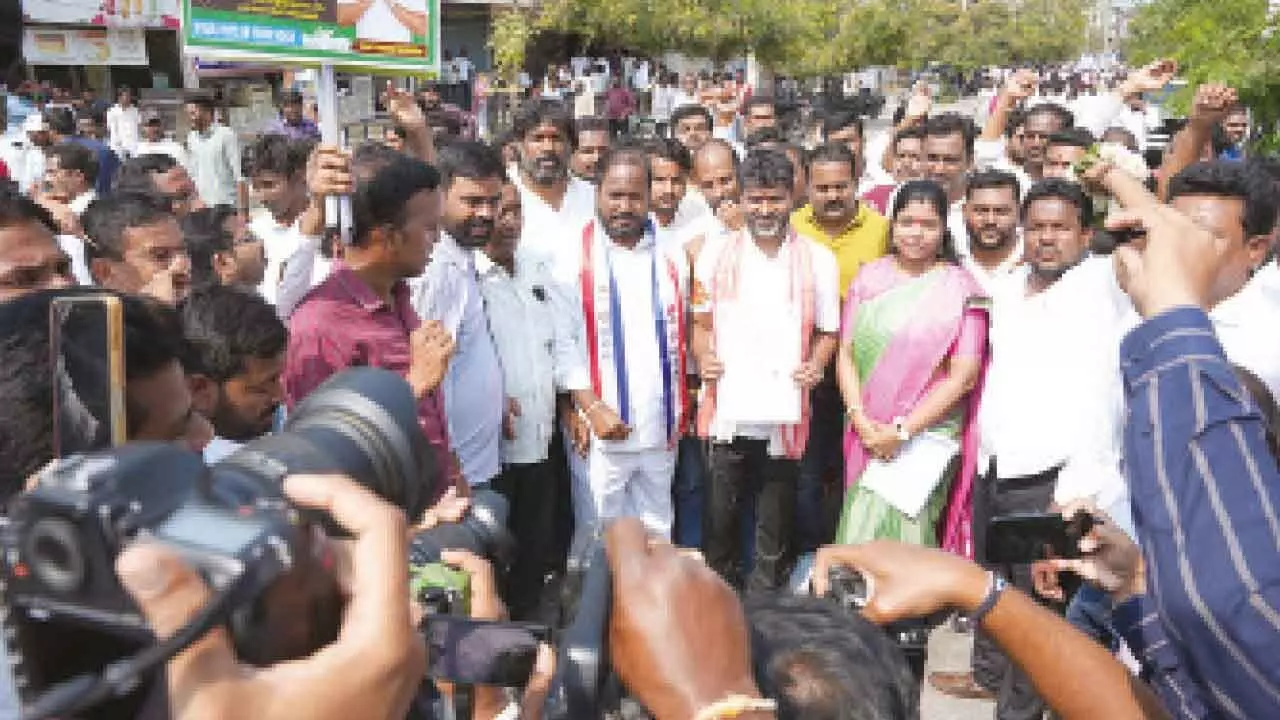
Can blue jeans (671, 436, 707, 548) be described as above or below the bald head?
below

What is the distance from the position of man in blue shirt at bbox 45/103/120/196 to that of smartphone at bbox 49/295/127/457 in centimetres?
649

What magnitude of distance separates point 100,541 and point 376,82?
64.3 feet

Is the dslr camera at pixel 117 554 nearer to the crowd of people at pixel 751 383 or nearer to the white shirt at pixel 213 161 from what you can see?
the crowd of people at pixel 751 383

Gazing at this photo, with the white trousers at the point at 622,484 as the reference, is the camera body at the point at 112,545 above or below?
above

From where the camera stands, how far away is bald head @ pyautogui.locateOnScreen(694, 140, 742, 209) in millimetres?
4609

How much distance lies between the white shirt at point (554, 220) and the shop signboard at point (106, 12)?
15764 mm

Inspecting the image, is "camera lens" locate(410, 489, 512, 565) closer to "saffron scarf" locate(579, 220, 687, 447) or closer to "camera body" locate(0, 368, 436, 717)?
"camera body" locate(0, 368, 436, 717)

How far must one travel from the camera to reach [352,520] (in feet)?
2.87

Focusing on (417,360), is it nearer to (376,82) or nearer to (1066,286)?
(1066,286)

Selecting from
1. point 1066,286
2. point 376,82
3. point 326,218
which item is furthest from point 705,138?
point 376,82

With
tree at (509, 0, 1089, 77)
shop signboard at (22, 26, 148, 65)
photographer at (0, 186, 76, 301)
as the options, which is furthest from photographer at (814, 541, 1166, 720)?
shop signboard at (22, 26, 148, 65)

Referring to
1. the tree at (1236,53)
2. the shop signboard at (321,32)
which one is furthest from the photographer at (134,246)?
the tree at (1236,53)

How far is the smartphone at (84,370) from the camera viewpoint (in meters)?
1.12

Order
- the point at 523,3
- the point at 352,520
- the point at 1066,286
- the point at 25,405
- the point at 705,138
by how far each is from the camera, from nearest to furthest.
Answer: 1. the point at 352,520
2. the point at 25,405
3. the point at 1066,286
4. the point at 705,138
5. the point at 523,3
